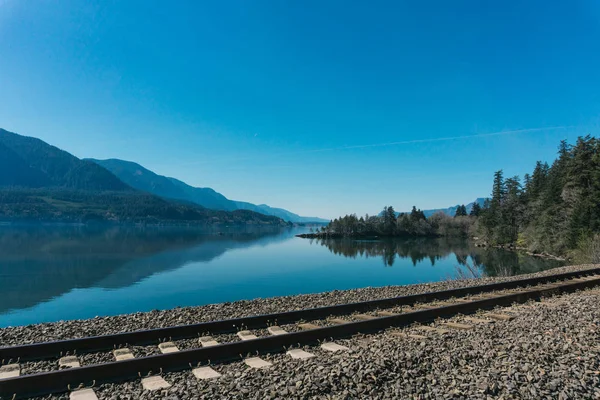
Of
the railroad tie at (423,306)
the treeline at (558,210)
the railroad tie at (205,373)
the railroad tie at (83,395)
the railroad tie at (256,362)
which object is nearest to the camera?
the railroad tie at (83,395)

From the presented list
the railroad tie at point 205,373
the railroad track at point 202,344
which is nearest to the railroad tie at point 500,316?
the railroad track at point 202,344

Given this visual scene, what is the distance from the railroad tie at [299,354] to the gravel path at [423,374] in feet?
0.64

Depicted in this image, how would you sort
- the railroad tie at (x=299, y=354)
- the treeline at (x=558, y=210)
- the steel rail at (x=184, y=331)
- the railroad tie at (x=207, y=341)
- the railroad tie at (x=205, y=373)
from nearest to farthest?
the railroad tie at (x=205, y=373), the railroad tie at (x=299, y=354), the steel rail at (x=184, y=331), the railroad tie at (x=207, y=341), the treeline at (x=558, y=210)

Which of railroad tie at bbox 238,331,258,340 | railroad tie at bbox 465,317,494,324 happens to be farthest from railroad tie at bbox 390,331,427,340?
railroad tie at bbox 238,331,258,340

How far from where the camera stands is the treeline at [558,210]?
3869 centimetres

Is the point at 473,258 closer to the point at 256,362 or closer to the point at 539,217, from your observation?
the point at 539,217

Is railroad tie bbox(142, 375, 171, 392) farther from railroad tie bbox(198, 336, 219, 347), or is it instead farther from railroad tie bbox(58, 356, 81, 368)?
railroad tie bbox(198, 336, 219, 347)

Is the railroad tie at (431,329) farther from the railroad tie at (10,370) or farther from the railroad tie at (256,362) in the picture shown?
the railroad tie at (10,370)

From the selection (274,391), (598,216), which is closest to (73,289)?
(274,391)

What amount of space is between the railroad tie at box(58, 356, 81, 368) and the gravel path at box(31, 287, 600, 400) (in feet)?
4.59

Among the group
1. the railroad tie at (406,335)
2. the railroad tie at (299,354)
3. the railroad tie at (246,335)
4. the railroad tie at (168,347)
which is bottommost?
the railroad tie at (168,347)

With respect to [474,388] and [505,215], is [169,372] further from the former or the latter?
[505,215]

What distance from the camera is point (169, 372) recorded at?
591 cm

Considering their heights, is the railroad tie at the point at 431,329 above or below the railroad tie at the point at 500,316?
below
